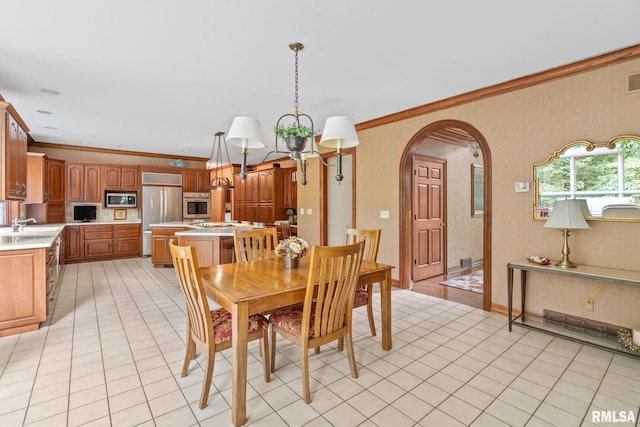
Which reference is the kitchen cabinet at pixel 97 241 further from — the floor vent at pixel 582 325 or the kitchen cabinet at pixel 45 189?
the floor vent at pixel 582 325

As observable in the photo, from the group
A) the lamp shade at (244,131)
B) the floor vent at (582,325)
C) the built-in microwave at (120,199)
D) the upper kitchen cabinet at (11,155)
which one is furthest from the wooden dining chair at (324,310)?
the built-in microwave at (120,199)

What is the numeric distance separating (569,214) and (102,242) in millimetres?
8149

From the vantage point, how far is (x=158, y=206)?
7.45 m

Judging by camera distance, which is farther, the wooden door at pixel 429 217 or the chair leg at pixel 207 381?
the wooden door at pixel 429 217

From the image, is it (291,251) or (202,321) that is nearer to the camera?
(202,321)

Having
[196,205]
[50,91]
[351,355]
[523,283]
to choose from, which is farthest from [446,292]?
[196,205]

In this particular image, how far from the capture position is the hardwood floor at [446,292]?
402cm

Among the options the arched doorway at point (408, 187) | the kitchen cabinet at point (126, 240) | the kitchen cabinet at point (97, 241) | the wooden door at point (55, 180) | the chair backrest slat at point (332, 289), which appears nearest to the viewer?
the chair backrest slat at point (332, 289)

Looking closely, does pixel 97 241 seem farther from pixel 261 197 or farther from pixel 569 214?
pixel 569 214

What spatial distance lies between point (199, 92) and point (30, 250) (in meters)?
2.40

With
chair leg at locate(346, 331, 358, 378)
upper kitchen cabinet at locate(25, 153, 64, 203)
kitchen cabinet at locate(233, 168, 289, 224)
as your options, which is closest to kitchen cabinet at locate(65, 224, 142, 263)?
upper kitchen cabinet at locate(25, 153, 64, 203)

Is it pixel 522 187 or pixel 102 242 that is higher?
pixel 522 187

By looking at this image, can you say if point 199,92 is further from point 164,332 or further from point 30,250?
point 164,332

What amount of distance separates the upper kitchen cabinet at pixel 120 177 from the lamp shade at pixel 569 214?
7.96 metres
